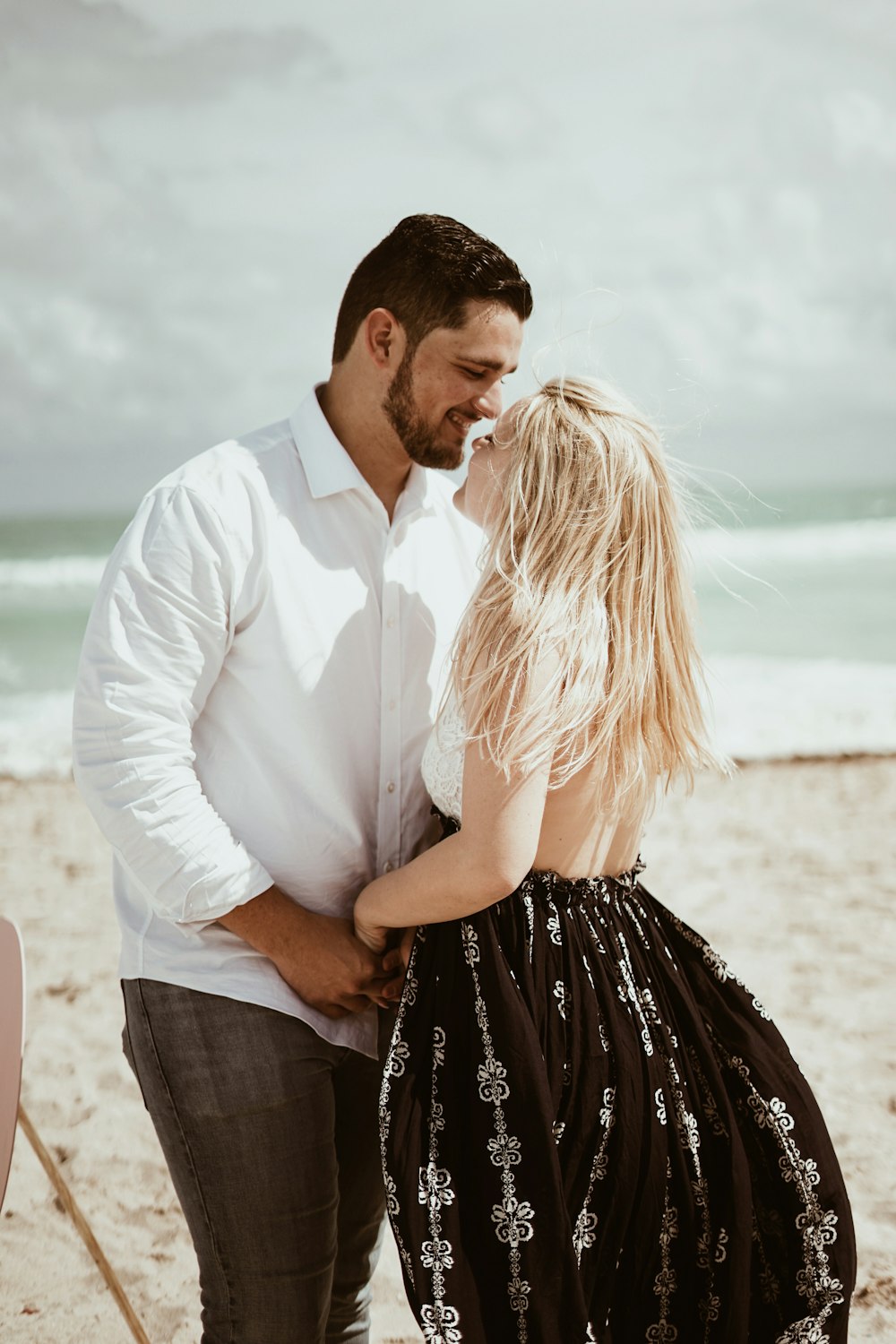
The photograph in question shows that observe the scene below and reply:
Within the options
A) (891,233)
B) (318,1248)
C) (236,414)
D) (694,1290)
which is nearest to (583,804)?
(694,1290)

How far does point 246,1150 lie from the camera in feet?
5.83

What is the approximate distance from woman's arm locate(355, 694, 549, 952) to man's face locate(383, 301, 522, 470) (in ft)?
2.43

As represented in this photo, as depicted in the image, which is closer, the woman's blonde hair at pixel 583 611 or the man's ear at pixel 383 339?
the woman's blonde hair at pixel 583 611

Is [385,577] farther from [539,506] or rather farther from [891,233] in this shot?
[891,233]

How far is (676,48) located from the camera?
30.6 metres

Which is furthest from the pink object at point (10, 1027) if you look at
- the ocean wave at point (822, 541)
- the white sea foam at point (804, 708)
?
the ocean wave at point (822, 541)

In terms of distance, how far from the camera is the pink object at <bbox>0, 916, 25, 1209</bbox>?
1.77 meters

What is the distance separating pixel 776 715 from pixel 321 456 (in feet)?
37.0

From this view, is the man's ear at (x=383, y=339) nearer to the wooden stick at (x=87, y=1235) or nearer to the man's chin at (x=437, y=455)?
the man's chin at (x=437, y=455)

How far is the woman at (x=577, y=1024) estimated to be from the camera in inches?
60.9

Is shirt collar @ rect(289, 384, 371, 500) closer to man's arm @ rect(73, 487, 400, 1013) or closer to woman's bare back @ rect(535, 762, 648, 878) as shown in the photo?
man's arm @ rect(73, 487, 400, 1013)

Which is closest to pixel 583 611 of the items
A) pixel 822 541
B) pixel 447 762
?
pixel 447 762

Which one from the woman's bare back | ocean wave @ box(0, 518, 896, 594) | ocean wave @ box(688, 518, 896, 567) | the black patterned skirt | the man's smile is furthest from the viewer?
ocean wave @ box(688, 518, 896, 567)

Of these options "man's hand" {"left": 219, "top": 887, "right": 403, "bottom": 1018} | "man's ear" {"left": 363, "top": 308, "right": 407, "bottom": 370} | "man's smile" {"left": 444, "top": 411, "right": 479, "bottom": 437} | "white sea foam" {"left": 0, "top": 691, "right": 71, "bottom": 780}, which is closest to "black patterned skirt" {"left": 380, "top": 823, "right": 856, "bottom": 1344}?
"man's hand" {"left": 219, "top": 887, "right": 403, "bottom": 1018}
